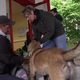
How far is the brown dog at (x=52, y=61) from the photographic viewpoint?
17.6 ft

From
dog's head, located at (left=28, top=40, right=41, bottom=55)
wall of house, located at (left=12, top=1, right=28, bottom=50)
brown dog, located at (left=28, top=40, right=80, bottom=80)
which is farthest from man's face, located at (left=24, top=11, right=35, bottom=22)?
wall of house, located at (left=12, top=1, right=28, bottom=50)

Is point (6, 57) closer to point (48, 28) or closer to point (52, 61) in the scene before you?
point (52, 61)

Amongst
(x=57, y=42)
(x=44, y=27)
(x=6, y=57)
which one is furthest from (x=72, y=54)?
(x=57, y=42)

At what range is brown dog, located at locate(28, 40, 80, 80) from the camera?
5.37m

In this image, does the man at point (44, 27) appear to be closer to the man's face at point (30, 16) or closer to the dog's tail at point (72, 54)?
the man's face at point (30, 16)

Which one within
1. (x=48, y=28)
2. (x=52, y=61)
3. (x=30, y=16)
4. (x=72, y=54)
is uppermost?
(x=30, y=16)

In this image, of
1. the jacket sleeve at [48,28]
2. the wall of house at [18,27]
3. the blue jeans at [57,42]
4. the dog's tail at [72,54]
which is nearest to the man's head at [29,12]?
the jacket sleeve at [48,28]

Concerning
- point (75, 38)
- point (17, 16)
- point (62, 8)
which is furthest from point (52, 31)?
point (62, 8)

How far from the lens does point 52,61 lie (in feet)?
17.8

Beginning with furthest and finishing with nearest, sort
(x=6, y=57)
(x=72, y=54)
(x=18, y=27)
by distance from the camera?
(x=18, y=27)
(x=6, y=57)
(x=72, y=54)

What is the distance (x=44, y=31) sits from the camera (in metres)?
7.15

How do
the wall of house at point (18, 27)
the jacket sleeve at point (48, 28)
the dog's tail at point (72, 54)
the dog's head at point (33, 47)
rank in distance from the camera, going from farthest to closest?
the wall of house at point (18, 27) → the jacket sleeve at point (48, 28) → the dog's head at point (33, 47) → the dog's tail at point (72, 54)

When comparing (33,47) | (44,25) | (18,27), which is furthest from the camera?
(18,27)

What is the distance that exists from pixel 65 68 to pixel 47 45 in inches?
78.1
